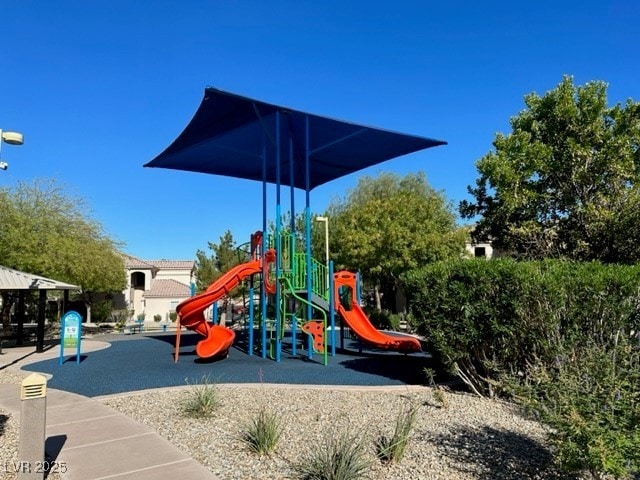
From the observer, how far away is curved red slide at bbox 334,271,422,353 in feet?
43.4

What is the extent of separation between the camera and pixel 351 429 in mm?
6258

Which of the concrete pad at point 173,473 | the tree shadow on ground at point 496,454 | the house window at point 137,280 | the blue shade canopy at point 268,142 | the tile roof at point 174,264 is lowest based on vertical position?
the tree shadow on ground at point 496,454

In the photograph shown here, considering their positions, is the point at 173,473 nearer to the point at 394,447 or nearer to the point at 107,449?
the point at 107,449

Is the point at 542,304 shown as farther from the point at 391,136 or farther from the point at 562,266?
the point at 391,136

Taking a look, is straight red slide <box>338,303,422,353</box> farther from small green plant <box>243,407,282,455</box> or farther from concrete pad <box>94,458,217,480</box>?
concrete pad <box>94,458,217,480</box>

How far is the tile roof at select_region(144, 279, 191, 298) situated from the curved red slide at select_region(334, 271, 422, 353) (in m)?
31.7

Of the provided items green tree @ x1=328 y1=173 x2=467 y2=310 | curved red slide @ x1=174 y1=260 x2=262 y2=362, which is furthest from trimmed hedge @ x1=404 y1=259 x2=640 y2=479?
green tree @ x1=328 y1=173 x2=467 y2=310

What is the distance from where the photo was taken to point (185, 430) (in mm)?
6238

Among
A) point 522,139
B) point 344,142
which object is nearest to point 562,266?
point 344,142

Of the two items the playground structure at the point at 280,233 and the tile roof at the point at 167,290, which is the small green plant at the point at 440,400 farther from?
the tile roof at the point at 167,290

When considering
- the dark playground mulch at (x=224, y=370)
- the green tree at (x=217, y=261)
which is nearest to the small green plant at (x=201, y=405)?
the dark playground mulch at (x=224, y=370)

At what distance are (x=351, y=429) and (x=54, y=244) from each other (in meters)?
23.0

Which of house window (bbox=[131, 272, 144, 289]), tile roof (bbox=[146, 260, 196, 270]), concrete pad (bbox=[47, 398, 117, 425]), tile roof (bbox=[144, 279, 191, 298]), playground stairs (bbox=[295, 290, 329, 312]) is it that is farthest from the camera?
tile roof (bbox=[146, 260, 196, 270])

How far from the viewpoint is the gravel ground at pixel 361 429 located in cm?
483
